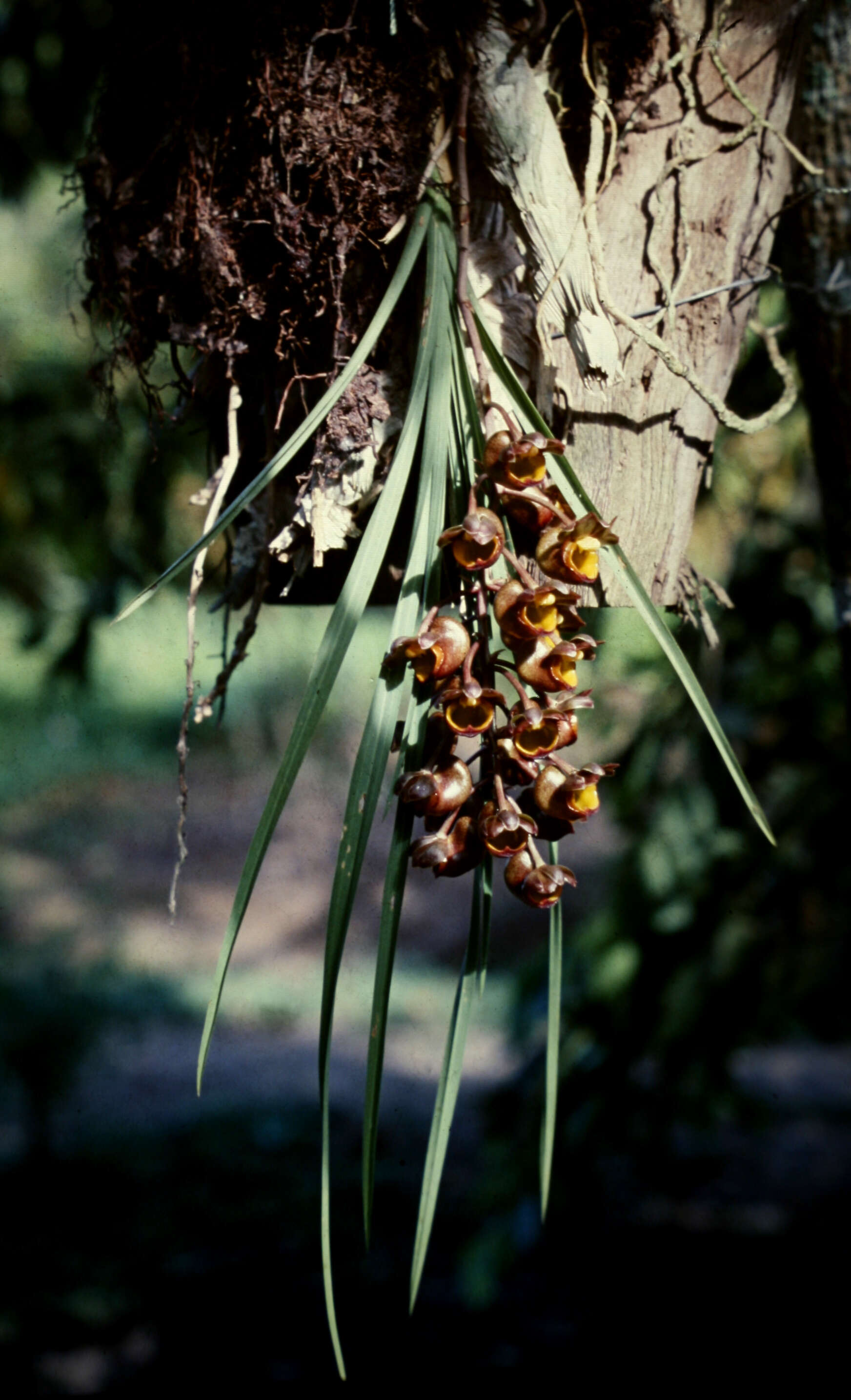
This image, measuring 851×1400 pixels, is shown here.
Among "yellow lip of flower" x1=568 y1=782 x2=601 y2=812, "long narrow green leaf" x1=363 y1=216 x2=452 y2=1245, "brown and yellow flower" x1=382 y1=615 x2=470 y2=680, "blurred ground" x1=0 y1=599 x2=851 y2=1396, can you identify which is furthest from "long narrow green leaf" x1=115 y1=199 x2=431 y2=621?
"blurred ground" x1=0 y1=599 x2=851 y2=1396

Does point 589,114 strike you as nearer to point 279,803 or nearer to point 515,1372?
point 279,803

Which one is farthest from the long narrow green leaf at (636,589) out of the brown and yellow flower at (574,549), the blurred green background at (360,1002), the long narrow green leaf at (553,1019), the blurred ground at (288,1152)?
the blurred ground at (288,1152)

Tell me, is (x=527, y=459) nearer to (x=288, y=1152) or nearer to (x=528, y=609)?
(x=528, y=609)

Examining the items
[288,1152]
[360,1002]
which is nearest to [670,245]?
[360,1002]

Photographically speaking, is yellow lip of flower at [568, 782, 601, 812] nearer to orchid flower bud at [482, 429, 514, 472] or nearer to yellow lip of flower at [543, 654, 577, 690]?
yellow lip of flower at [543, 654, 577, 690]

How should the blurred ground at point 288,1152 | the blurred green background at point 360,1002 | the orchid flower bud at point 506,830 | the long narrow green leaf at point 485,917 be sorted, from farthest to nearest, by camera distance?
the blurred ground at point 288,1152 < the blurred green background at point 360,1002 < the long narrow green leaf at point 485,917 < the orchid flower bud at point 506,830

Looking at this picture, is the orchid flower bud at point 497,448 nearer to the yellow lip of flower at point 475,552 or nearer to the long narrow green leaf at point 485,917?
the yellow lip of flower at point 475,552

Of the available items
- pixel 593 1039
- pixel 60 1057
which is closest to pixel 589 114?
pixel 593 1039
